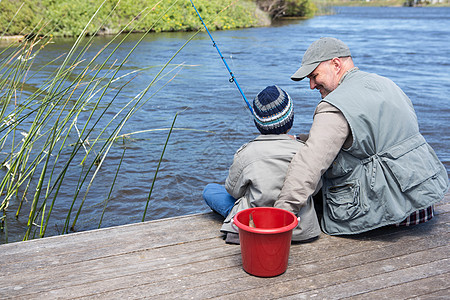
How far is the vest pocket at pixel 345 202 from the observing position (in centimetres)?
256

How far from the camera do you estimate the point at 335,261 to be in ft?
7.95

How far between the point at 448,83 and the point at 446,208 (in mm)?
7827

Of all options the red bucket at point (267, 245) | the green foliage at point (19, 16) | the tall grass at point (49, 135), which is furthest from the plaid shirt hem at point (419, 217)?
the green foliage at point (19, 16)

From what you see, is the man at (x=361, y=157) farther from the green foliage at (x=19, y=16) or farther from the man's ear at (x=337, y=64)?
the green foliage at (x=19, y=16)

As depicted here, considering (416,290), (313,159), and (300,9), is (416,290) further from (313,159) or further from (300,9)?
(300,9)

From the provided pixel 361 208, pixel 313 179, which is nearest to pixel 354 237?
pixel 361 208

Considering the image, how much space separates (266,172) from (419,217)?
2.87ft

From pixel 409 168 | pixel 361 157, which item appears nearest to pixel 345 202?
pixel 361 157

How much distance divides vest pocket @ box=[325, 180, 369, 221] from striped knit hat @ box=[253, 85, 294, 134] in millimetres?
416

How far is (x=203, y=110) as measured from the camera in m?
8.05

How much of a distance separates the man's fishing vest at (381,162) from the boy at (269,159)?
200mm

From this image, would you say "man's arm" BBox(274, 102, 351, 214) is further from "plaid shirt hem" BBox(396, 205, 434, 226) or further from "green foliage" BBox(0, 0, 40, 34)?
"green foliage" BBox(0, 0, 40, 34)

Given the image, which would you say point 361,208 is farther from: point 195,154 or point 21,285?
point 195,154

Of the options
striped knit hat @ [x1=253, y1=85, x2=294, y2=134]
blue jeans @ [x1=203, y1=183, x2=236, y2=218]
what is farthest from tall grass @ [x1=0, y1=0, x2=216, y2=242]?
striped knit hat @ [x1=253, y1=85, x2=294, y2=134]
